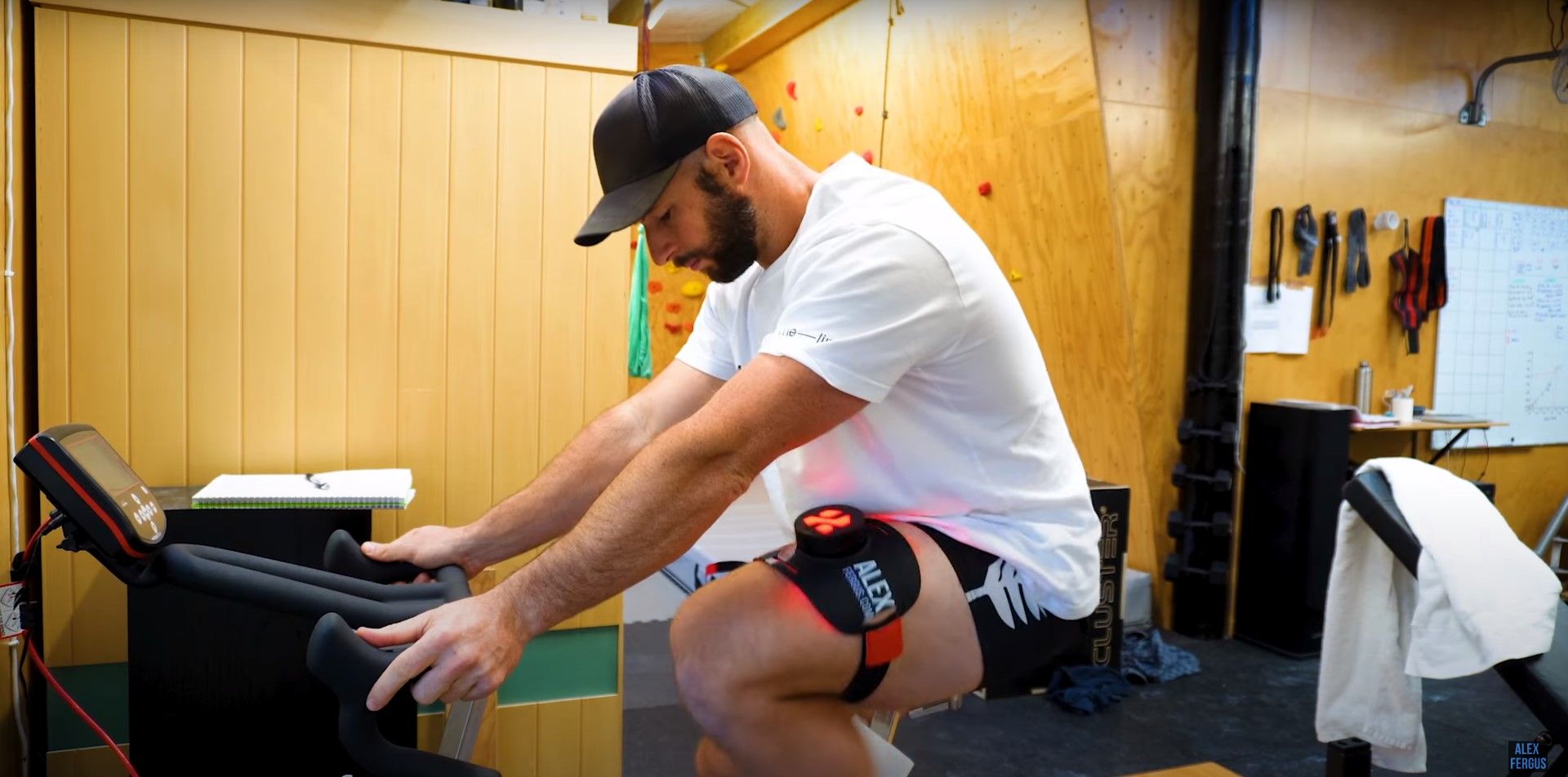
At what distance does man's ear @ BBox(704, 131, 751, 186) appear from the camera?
1316 mm

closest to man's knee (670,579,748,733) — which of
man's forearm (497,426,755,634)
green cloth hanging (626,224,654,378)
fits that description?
man's forearm (497,426,755,634)

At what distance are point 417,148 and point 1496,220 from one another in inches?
181

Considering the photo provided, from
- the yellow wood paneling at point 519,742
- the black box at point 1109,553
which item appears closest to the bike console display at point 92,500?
the yellow wood paneling at point 519,742

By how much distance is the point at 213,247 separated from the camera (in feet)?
6.53

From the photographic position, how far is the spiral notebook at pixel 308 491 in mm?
1756

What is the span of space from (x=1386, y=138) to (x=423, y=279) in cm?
392

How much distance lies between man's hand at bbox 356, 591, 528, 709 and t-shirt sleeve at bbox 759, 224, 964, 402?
1.36 feet

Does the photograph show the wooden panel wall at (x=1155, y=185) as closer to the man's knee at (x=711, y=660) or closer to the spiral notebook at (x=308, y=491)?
the spiral notebook at (x=308, y=491)

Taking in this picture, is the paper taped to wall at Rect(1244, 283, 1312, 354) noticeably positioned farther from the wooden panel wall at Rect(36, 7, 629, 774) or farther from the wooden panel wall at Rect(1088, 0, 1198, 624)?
the wooden panel wall at Rect(36, 7, 629, 774)

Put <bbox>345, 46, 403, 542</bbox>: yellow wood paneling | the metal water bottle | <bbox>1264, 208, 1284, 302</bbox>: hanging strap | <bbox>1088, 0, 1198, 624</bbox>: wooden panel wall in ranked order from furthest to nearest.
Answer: the metal water bottle
<bbox>1264, 208, 1284, 302</bbox>: hanging strap
<bbox>1088, 0, 1198, 624</bbox>: wooden panel wall
<bbox>345, 46, 403, 542</bbox>: yellow wood paneling

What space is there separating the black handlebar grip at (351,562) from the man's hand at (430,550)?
21 millimetres

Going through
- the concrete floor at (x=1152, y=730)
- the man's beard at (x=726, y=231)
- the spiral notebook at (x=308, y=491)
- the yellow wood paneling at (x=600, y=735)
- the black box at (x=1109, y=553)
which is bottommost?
the concrete floor at (x=1152, y=730)

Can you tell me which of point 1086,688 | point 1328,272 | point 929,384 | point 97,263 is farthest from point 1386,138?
point 97,263

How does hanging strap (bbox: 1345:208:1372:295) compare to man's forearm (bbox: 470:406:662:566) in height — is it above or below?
above
